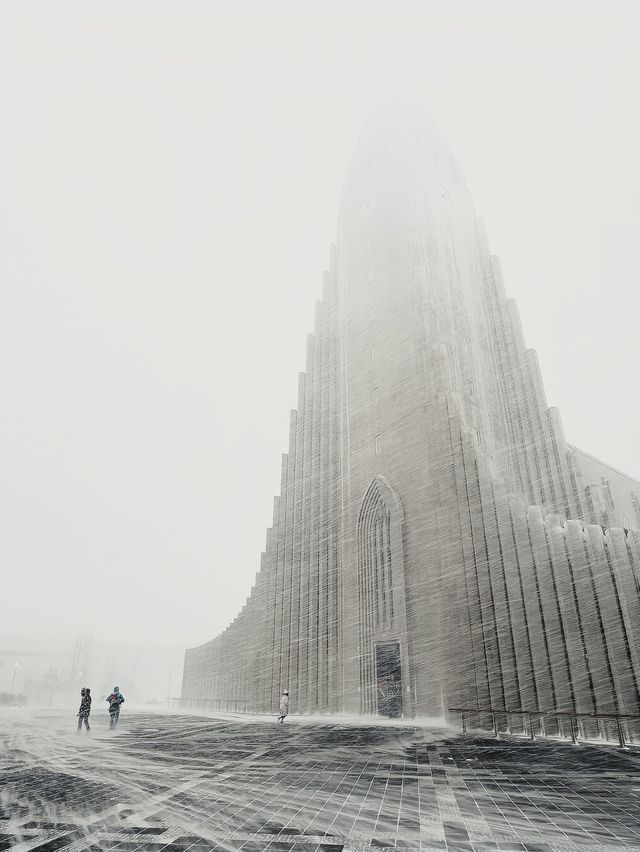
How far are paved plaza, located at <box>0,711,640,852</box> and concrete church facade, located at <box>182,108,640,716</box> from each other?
5.71 metres

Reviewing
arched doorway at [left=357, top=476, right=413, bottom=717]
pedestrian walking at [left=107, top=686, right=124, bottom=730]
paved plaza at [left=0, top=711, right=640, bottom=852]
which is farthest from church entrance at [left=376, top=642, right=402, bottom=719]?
paved plaza at [left=0, top=711, right=640, bottom=852]

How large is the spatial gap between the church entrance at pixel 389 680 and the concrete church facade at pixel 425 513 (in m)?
0.09

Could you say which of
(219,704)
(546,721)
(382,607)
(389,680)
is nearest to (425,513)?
(382,607)

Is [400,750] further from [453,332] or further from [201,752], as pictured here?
[453,332]

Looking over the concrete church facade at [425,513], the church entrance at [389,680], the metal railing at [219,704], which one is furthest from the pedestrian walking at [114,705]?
the metal railing at [219,704]

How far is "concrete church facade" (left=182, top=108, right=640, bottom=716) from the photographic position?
16922mm

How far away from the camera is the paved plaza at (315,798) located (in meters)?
4.89

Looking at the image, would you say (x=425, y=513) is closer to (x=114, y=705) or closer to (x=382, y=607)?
(x=382, y=607)

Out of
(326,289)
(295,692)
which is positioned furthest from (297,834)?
(326,289)

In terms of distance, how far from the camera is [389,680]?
23.8 m

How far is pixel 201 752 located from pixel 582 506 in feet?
73.1

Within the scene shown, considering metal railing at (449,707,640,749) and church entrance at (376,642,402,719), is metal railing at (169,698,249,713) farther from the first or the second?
metal railing at (449,707,640,749)

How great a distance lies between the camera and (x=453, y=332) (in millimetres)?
30109

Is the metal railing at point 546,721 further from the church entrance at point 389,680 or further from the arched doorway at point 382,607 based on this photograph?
the arched doorway at point 382,607
